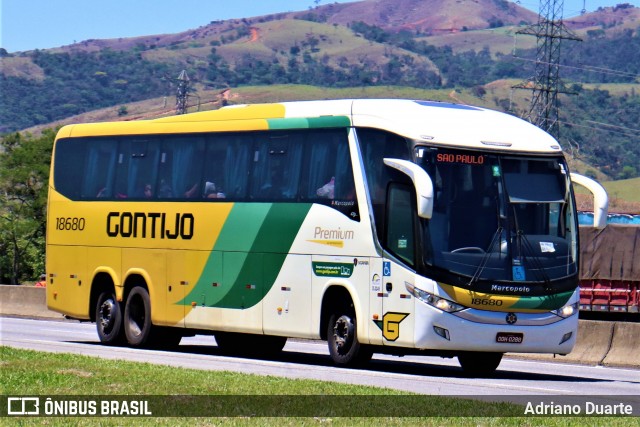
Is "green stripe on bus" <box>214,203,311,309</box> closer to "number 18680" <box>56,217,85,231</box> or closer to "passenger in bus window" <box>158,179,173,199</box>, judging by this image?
"passenger in bus window" <box>158,179,173,199</box>

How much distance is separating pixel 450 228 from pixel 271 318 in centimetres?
389

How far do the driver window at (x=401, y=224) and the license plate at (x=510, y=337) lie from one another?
60.5 inches

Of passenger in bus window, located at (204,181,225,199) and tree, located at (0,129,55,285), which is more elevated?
passenger in bus window, located at (204,181,225,199)

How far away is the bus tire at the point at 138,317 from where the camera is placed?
23.6 metres

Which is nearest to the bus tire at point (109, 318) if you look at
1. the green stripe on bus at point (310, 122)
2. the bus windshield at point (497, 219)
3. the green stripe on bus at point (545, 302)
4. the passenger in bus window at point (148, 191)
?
the passenger in bus window at point (148, 191)

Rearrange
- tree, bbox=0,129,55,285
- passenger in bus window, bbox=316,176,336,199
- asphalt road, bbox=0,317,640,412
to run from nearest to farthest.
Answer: asphalt road, bbox=0,317,640,412 < passenger in bus window, bbox=316,176,336,199 < tree, bbox=0,129,55,285

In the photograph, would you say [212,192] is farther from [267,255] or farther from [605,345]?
[605,345]

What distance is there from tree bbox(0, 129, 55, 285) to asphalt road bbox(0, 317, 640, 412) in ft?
128

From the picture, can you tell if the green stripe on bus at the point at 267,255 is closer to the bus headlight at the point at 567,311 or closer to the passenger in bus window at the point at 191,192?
the passenger in bus window at the point at 191,192

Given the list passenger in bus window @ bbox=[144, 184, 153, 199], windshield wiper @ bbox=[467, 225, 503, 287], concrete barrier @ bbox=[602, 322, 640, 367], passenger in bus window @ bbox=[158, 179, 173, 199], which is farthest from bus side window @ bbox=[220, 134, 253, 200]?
concrete barrier @ bbox=[602, 322, 640, 367]

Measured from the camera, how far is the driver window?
1869 cm

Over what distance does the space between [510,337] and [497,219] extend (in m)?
1.61

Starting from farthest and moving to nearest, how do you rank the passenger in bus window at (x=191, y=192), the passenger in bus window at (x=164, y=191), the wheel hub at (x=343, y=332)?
the passenger in bus window at (x=164, y=191) → the passenger in bus window at (x=191, y=192) → the wheel hub at (x=343, y=332)

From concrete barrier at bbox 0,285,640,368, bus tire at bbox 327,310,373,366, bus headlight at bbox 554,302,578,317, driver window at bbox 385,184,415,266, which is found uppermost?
driver window at bbox 385,184,415,266
